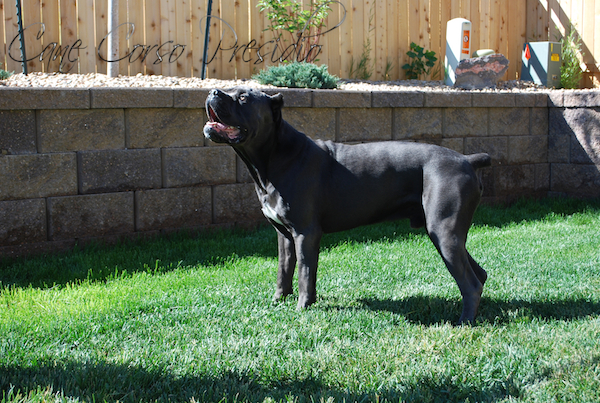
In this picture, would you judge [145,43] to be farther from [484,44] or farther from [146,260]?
[484,44]

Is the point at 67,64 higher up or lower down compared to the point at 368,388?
higher up

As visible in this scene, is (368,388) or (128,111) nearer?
(368,388)

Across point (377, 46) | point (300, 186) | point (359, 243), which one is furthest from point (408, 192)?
point (377, 46)

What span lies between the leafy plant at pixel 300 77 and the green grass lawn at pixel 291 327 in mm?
2111

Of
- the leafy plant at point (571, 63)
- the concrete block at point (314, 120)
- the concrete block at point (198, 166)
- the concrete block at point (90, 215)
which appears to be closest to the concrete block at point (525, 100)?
the leafy plant at point (571, 63)

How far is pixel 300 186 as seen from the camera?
3.87 m

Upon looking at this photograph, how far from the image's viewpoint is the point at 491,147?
26.9ft

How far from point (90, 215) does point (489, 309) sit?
3.70 meters

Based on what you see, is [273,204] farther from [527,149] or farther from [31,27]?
[527,149]

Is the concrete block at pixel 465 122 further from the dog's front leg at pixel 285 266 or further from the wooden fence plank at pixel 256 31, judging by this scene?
the dog's front leg at pixel 285 266

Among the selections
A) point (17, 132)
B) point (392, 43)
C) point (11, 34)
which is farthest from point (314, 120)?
point (392, 43)

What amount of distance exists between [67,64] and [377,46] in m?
4.80

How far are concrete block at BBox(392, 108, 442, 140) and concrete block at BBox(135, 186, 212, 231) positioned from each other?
2561 mm

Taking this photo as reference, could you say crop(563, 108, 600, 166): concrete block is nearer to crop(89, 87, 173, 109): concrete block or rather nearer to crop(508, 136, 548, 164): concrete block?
crop(508, 136, 548, 164): concrete block
